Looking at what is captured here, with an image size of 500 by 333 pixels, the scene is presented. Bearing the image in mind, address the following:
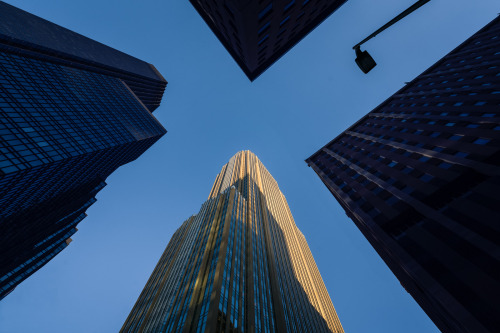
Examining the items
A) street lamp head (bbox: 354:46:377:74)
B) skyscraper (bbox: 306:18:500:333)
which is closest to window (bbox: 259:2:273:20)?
street lamp head (bbox: 354:46:377:74)

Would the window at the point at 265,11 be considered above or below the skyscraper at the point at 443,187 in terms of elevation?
above

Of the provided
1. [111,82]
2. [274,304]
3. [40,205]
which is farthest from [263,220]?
[111,82]

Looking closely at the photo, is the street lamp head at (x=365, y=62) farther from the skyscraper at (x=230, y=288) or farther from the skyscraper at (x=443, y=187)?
the skyscraper at (x=230, y=288)

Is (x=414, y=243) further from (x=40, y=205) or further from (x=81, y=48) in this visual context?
(x=81, y=48)

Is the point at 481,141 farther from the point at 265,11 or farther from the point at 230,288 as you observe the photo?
the point at 230,288

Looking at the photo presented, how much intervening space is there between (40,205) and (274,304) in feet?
268

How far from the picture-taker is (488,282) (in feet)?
63.4

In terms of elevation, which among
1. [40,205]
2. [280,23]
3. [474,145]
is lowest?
[474,145]

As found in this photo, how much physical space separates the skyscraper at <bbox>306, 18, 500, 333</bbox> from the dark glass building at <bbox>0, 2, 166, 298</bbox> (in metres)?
59.9

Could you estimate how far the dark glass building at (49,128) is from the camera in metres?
51.6

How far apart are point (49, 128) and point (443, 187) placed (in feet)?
240

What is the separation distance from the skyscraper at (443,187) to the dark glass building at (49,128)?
5985 centimetres

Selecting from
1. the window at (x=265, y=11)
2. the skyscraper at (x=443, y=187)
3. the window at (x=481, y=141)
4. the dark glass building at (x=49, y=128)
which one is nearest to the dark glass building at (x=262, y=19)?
the window at (x=265, y=11)

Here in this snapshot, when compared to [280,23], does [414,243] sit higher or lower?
lower
